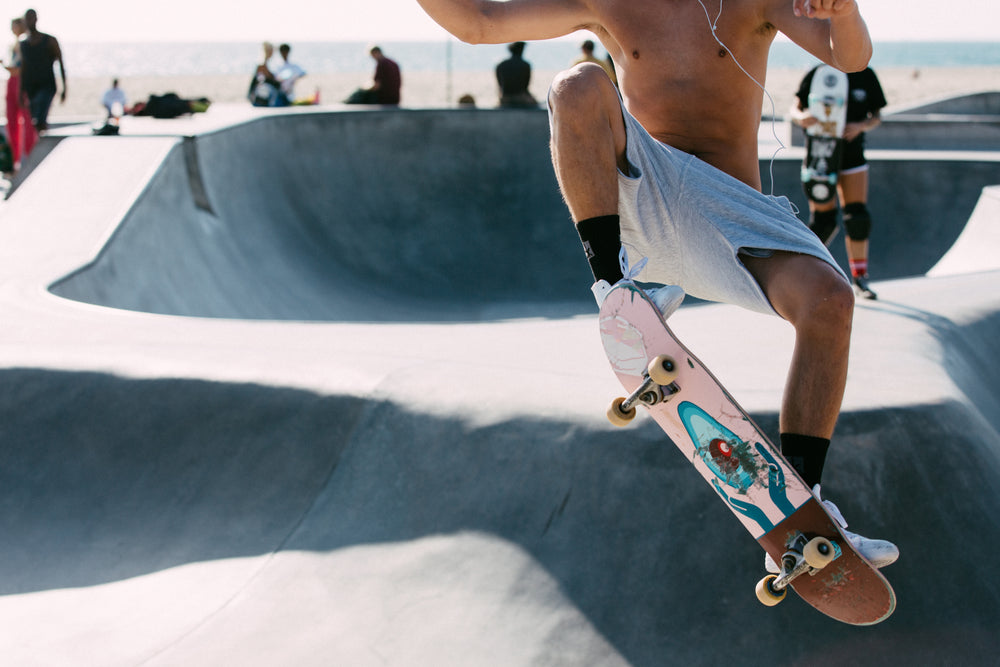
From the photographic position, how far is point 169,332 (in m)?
4.44

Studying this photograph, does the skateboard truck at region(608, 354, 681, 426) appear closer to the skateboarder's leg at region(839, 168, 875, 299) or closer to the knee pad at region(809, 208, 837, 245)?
the skateboarder's leg at region(839, 168, 875, 299)

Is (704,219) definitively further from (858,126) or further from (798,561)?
(858,126)

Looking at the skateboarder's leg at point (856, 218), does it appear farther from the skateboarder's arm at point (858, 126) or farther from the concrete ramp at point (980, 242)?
the concrete ramp at point (980, 242)

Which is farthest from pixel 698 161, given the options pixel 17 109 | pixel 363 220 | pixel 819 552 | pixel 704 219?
pixel 17 109

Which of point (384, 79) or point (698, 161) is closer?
point (698, 161)

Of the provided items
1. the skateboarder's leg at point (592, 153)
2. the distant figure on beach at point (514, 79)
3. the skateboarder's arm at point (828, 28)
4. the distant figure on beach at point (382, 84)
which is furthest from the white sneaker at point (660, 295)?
the distant figure on beach at point (382, 84)

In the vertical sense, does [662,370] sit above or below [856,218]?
above

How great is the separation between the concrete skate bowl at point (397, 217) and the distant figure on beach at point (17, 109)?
325cm

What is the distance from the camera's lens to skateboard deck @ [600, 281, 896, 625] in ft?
7.55

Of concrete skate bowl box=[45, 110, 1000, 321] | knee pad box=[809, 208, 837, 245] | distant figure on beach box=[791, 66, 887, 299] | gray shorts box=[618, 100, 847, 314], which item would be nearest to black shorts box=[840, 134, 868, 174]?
distant figure on beach box=[791, 66, 887, 299]

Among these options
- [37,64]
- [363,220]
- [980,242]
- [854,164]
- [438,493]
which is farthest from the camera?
[37,64]

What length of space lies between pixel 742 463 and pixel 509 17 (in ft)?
5.37

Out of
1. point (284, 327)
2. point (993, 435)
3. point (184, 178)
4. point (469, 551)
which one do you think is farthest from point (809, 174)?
point (184, 178)

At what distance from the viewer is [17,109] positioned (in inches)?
457
